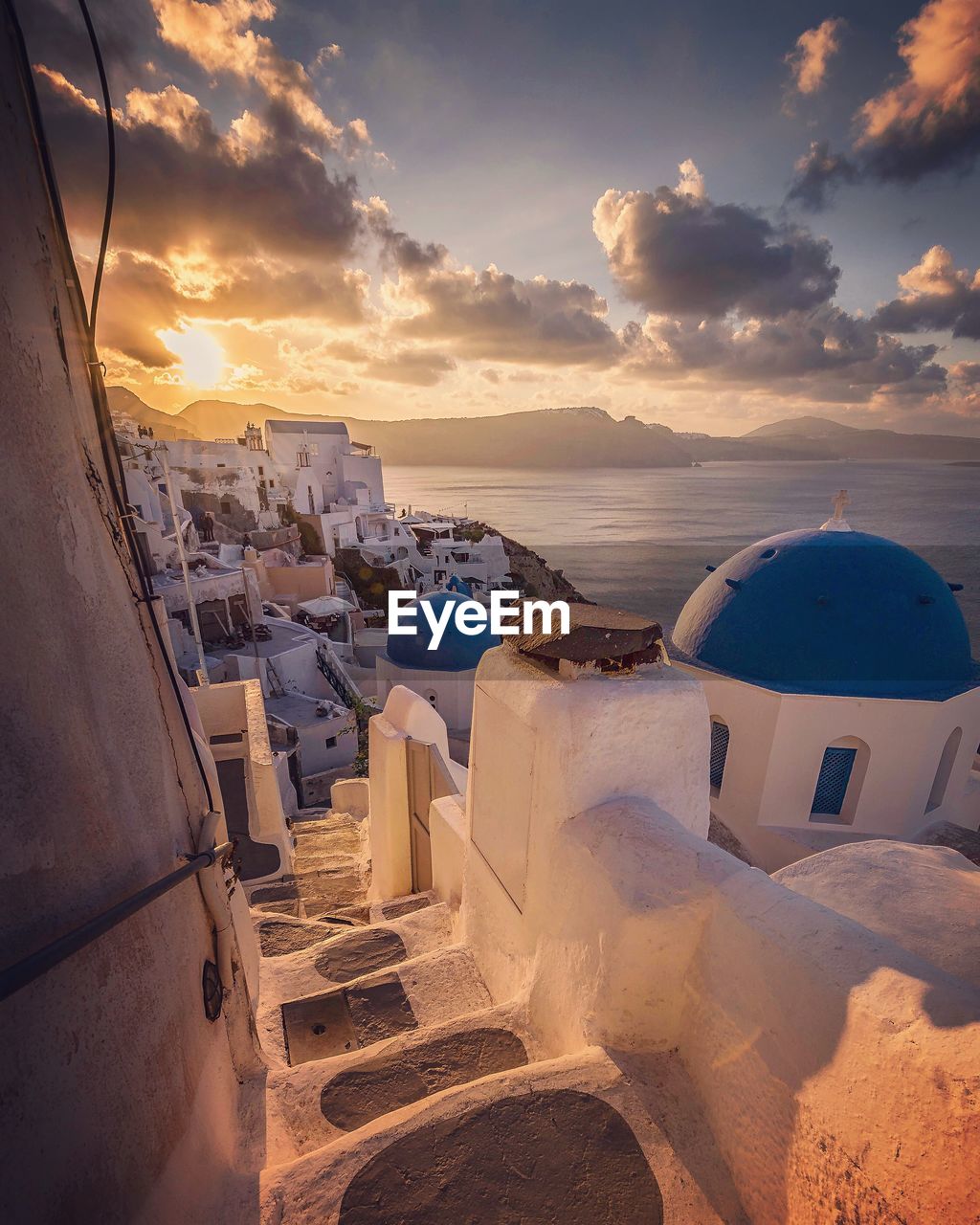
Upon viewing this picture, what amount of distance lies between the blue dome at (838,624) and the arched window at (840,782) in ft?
3.96

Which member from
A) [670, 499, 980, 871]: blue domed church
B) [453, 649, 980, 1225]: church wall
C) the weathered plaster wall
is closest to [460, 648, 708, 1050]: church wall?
[453, 649, 980, 1225]: church wall

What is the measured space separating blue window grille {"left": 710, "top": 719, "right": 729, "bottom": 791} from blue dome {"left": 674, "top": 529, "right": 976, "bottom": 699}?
1.29 m

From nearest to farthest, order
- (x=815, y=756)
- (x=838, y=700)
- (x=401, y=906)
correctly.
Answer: (x=401, y=906) → (x=838, y=700) → (x=815, y=756)

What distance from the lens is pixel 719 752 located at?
36.2ft

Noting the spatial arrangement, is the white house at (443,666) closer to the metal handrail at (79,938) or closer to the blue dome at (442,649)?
the blue dome at (442,649)

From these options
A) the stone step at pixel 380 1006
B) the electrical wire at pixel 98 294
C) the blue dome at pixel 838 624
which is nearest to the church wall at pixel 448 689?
the blue dome at pixel 838 624

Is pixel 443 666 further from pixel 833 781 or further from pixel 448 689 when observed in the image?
pixel 833 781

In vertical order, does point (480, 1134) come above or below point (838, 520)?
below

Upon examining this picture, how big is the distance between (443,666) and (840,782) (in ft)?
44.8

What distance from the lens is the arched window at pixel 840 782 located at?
995 centimetres

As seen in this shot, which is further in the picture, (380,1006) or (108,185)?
(380,1006)

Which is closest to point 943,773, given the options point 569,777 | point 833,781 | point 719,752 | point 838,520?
point 833,781

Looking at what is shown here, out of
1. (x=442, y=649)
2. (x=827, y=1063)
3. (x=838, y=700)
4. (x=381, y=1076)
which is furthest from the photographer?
(x=442, y=649)

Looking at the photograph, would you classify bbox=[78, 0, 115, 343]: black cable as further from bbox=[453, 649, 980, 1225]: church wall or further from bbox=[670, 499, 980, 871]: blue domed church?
bbox=[670, 499, 980, 871]: blue domed church
